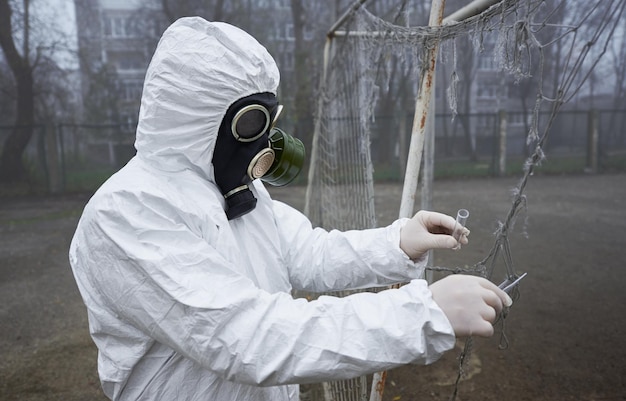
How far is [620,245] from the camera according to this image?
6.32 metres

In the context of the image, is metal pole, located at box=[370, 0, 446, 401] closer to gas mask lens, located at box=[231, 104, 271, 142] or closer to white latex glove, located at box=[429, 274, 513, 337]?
Result: gas mask lens, located at box=[231, 104, 271, 142]

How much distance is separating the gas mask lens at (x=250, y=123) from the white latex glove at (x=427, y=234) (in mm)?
559

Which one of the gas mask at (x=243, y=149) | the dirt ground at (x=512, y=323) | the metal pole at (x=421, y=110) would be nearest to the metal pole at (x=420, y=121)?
the metal pole at (x=421, y=110)

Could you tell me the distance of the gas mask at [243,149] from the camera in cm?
144

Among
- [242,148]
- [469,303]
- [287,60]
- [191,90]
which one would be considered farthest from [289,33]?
[469,303]

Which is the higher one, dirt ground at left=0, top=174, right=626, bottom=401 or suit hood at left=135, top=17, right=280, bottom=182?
suit hood at left=135, top=17, right=280, bottom=182

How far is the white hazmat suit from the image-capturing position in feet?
3.59

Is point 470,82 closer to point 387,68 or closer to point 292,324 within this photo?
point 387,68

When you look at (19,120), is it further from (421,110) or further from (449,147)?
(421,110)

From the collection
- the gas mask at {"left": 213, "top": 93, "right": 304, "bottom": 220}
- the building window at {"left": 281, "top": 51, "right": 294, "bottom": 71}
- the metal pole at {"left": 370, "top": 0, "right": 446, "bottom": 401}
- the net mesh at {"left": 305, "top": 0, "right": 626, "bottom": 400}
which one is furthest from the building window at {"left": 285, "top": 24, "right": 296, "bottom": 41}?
the gas mask at {"left": 213, "top": 93, "right": 304, "bottom": 220}

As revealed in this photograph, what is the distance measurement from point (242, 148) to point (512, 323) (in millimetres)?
3427

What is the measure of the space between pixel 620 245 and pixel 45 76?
1375 centimetres

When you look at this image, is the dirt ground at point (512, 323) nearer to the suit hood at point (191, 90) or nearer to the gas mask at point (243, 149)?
the gas mask at point (243, 149)

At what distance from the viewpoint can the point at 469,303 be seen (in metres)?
1.08
